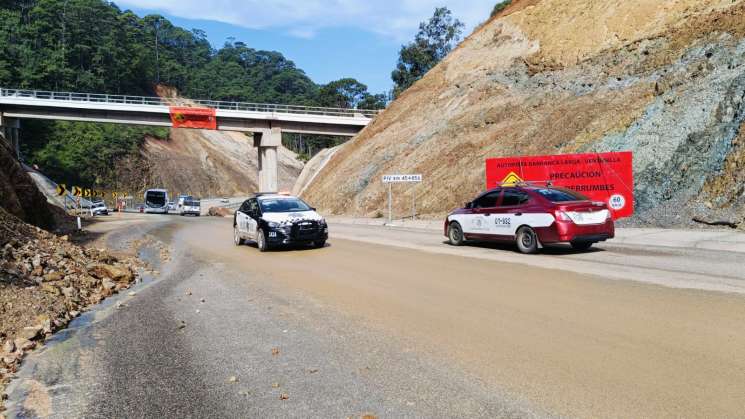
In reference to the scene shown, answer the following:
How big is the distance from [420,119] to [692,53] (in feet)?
66.3

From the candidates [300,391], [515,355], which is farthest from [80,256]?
[515,355]

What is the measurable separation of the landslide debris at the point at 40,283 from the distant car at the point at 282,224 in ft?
11.3

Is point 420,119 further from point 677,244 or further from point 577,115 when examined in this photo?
point 677,244

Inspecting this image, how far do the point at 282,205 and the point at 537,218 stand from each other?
7596mm

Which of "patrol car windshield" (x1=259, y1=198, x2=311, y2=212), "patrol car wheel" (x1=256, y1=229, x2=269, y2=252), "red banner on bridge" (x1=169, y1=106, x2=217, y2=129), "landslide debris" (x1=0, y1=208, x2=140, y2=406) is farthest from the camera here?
"red banner on bridge" (x1=169, y1=106, x2=217, y2=129)

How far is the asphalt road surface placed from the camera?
441cm

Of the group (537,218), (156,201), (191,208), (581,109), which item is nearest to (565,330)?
(537,218)

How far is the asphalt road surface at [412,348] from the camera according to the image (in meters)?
4.41

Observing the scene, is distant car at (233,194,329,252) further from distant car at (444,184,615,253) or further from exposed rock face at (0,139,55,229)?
exposed rock face at (0,139,55,229)

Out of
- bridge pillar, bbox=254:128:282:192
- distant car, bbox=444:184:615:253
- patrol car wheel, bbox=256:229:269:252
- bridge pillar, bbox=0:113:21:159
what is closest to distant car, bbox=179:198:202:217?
bridge pillar, bbox=254:128:282:192

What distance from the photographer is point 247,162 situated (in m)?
110

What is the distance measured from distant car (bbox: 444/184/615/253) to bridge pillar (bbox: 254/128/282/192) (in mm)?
45079

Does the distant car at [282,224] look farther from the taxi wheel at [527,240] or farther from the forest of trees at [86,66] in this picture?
the forest of trees at [86,66]

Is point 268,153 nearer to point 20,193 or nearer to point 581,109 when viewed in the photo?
point 581,109
